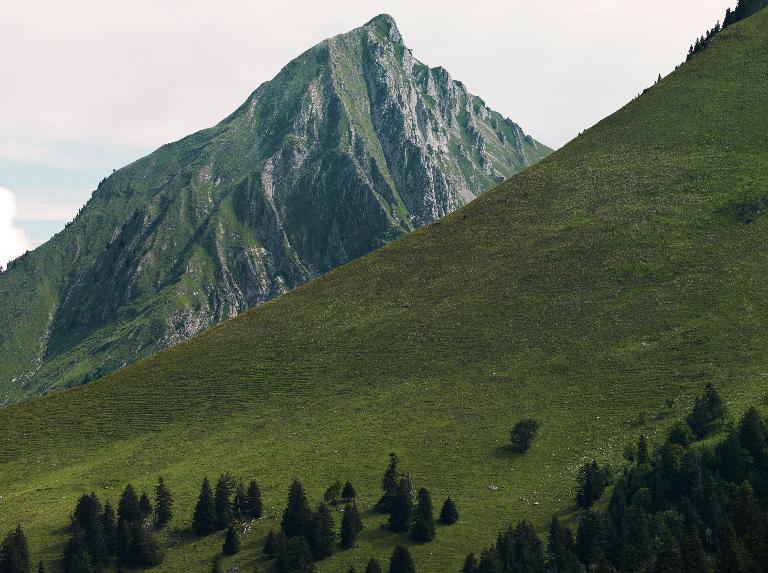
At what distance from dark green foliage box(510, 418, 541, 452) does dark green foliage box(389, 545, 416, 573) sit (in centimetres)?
2556

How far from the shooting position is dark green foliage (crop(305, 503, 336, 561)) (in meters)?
92.1

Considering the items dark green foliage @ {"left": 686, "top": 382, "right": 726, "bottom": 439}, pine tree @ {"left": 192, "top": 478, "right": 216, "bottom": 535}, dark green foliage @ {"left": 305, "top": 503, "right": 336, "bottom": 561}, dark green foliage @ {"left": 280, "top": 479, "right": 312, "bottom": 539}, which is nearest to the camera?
dark green foliage @ {"left": 305, "top": 503, "right": 336, "bottom": 561}

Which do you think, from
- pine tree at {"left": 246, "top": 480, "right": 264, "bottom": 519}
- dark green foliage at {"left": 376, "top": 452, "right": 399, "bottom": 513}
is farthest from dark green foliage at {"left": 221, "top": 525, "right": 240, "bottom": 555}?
dark green foliage at {"left": 376, "top": 452, "right": 399, "bottom": 513}

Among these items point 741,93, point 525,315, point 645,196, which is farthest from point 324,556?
point 741,93

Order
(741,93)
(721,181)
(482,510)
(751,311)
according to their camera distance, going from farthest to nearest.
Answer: (741,93) → (721,181) → (751,311) → (482,510)

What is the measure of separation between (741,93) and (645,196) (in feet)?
145

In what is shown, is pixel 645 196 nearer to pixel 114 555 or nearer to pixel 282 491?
pixel 282 491

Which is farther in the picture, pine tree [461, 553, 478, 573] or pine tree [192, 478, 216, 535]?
pine tree [192, 478, 216, 535]

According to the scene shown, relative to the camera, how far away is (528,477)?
→ 10062 cm

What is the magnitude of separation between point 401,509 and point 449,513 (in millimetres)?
5355

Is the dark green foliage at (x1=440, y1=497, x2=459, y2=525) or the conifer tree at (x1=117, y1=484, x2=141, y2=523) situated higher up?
the conifer tree at (x1=117, y1=484, x2=141, y2=523)

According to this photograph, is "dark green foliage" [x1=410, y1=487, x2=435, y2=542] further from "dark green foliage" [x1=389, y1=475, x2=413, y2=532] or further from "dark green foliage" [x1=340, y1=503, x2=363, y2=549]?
"dark green foliage" [x1=340, y1=503, x2=363, y2=549]

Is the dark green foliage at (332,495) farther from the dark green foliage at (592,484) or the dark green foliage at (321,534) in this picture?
the dark green foliage at (592,484)

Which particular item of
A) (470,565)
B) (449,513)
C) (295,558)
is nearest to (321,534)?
(295,558)
